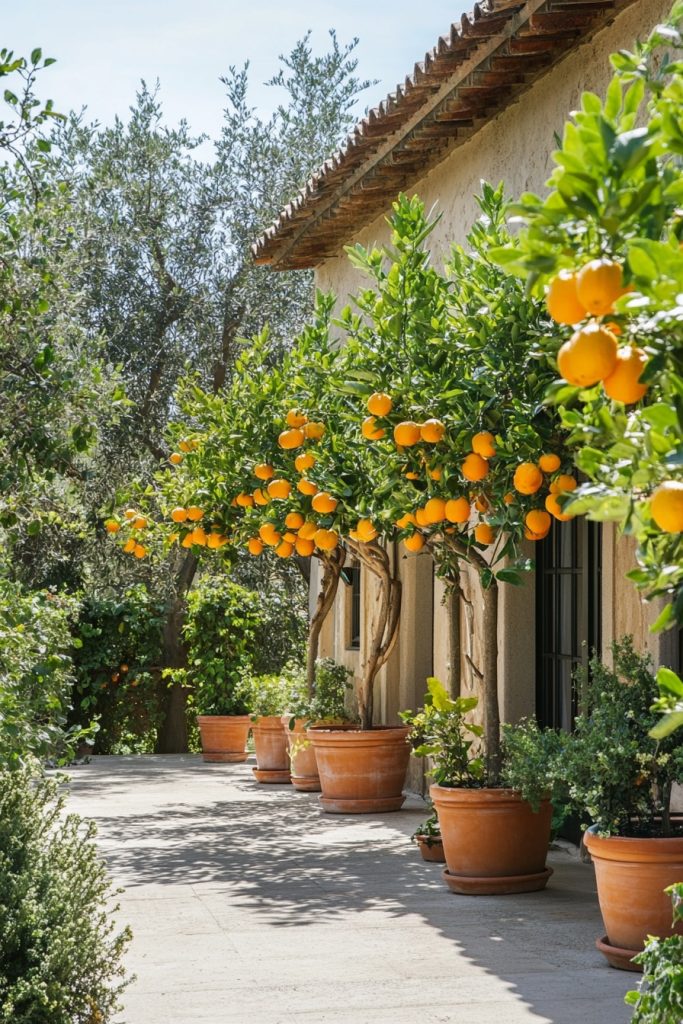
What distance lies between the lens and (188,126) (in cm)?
1582

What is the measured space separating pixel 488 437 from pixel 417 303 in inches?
31.3

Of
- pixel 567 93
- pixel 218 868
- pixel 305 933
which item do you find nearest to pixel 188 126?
pixel 567 93

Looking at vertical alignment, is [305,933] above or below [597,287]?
below

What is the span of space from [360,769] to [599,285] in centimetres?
821

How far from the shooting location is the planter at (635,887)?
16.4 feet

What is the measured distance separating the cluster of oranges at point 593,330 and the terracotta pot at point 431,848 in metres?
6.08

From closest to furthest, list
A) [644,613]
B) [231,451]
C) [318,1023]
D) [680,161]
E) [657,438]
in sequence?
[657,438]
[680,161]
[318,1023]
[644,613]
[231,451]

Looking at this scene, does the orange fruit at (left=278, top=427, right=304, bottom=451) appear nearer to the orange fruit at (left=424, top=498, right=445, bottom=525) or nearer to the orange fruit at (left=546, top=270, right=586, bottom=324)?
the orange fruit at (left=424, top=498, right=445, bottom=525)

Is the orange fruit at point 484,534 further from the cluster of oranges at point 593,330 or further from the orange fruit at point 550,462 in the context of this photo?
the cluster of oranges at point 593,330

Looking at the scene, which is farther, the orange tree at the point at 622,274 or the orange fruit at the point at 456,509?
the orange fruit at the point at 456,509

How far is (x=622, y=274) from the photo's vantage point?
6.13 feet

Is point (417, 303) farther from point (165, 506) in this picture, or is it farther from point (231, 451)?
point (165, 506)

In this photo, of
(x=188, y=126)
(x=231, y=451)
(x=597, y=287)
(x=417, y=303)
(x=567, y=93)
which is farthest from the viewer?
(x=188, y=126)

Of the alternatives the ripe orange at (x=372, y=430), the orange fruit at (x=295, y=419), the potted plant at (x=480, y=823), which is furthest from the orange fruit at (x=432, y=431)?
the orange fruit at (x=295, y=419)
